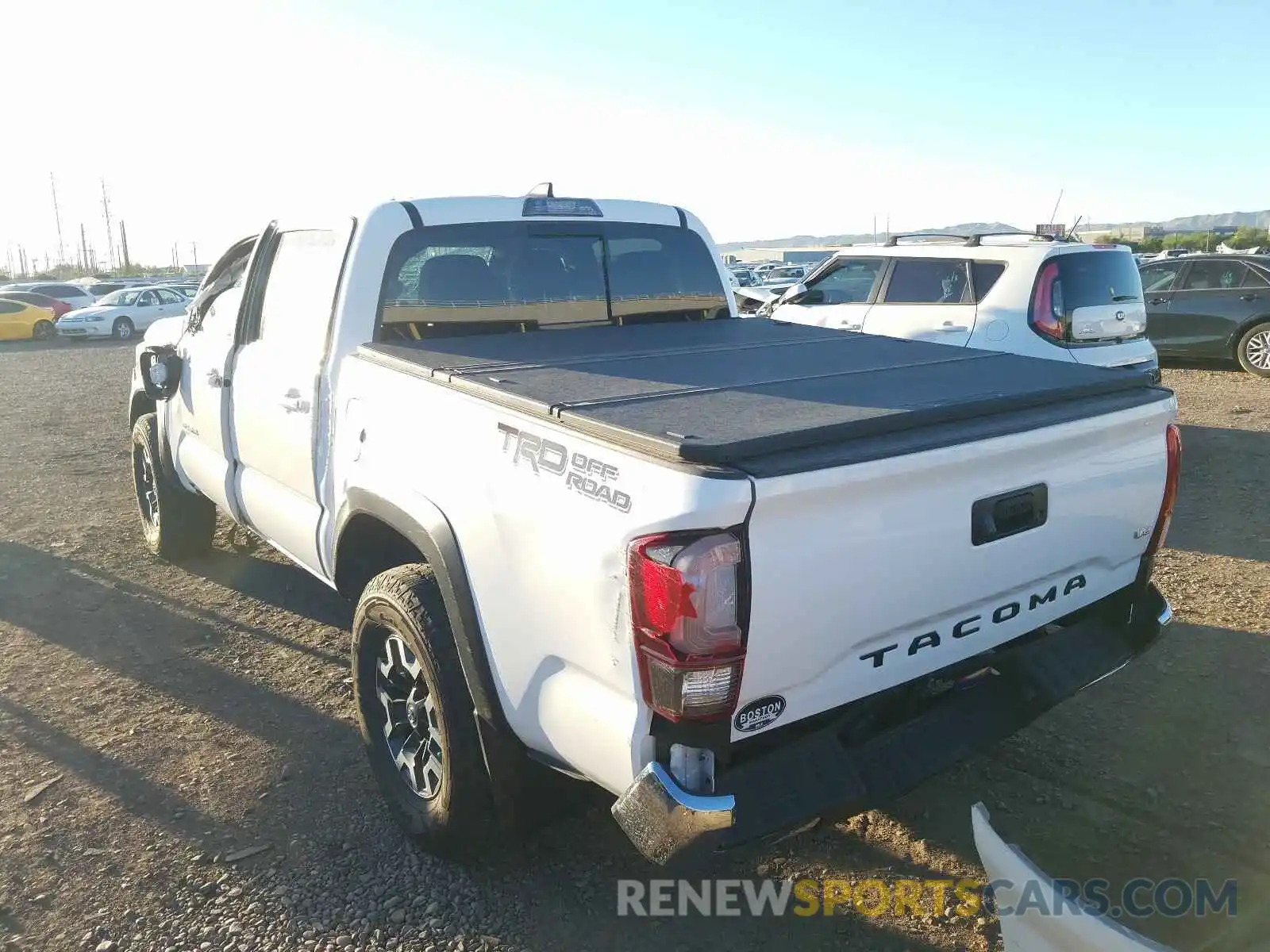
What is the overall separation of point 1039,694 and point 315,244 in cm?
332

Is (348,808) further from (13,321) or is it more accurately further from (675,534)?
(13,321)

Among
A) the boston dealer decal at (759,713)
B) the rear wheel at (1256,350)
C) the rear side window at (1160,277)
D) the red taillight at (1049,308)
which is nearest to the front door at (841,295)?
the red taillight at (1049,308)

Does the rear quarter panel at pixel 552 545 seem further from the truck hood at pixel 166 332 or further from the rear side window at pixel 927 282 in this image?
the rear side window at pixel 927 282

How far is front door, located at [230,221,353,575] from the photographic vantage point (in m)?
3.83

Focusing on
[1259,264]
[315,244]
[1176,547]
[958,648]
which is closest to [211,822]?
[315,244]

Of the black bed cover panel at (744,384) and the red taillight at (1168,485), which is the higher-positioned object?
the black bed cover panel at (744,384)

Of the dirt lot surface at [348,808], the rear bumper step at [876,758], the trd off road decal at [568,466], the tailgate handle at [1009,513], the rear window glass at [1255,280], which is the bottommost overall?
the dirt lot surface at [348,808]

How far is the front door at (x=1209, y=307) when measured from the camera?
1262cm

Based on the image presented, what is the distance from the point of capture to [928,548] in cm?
235

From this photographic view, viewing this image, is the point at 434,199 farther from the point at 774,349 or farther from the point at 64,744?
the point at 64,744

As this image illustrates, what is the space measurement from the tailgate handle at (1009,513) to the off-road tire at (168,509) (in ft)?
15.7

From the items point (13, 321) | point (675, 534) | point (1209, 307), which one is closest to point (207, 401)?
point (675, 534)

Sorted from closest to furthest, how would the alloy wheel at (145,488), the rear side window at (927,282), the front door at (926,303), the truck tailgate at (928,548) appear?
the truck tailgate at (928,548)
the alloy wheel at (145,488)
the front door at (926,303)
the rear side window at (927,282)

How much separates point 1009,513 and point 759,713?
90 cm
